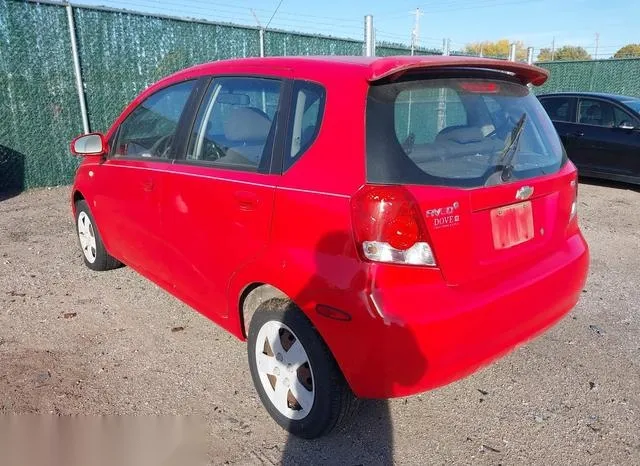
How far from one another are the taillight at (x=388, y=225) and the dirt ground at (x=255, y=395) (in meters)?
1.04

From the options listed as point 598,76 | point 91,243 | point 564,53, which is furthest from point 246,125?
point 564,53

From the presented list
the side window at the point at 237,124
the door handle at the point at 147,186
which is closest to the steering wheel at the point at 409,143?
the side window at the point at 237,124

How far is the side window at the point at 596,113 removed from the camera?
27.2 ft

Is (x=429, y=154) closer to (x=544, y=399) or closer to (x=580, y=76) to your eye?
(x=544, y=399)

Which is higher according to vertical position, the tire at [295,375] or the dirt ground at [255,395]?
the tire at [295,375]

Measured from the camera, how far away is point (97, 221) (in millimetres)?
4211

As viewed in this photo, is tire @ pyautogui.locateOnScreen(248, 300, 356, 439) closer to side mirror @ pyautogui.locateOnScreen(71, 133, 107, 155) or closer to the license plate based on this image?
the license plate

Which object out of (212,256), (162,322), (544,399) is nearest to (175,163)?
(212,256)

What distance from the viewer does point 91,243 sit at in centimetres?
459

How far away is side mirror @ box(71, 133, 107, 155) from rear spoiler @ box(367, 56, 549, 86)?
2482 mm

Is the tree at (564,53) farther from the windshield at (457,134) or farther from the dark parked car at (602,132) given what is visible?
the windshield at (457,134)

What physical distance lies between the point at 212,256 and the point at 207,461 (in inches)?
40.2

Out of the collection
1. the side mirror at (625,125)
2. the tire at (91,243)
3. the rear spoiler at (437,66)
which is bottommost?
the tire at (91,243)

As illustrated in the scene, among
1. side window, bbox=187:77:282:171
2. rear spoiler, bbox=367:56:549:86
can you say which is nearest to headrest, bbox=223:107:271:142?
side window, bbox=187:77:282:171
